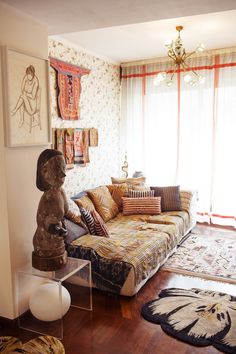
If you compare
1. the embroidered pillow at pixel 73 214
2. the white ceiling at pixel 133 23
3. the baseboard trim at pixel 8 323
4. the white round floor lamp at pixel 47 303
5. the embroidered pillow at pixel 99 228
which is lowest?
the baseboard trim at pixel 8 323

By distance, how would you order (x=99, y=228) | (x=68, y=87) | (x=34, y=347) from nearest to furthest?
(x=34, y=347)
(x=99, y=228)
(x=68, y=87)

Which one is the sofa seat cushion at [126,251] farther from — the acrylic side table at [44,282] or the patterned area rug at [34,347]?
the patterned area rug at [34,347]

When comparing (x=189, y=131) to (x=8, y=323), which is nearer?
(x=8, y=323)

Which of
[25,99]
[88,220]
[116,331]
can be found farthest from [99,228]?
[25,99]

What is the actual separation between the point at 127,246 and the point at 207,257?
3.96 ft

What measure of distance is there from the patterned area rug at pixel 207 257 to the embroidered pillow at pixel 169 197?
19.2 inches

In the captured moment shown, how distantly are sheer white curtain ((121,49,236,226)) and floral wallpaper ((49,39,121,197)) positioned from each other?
28 cm

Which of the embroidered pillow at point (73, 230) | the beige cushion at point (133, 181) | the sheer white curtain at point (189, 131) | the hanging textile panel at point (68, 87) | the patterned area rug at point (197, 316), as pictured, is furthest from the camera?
the sheer white curtain at point (189, 131)

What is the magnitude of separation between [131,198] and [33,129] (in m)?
2.23

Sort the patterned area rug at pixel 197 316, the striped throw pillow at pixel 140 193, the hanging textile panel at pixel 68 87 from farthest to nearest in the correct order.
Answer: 1. the striped throw pillow at pixel 140 193
2. the hanging textile panel at pixel 68 87
3. the patterned area rug at pixel 197 316

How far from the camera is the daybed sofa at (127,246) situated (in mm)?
3024

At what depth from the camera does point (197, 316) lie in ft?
8.88

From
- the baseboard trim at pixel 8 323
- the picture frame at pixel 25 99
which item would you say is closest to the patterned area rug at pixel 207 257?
the baseboard trim at pixel 8 323

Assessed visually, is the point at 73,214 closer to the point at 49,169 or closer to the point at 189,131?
the point at 49,169
